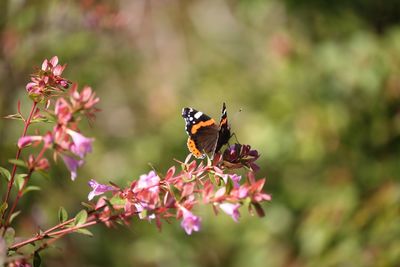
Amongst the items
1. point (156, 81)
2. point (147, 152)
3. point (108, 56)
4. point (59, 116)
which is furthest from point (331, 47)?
point (156, 81)

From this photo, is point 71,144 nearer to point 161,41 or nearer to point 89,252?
point 89,252

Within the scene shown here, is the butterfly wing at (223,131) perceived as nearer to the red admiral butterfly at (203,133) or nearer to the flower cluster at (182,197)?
the red admiral butterfly at (203,133)

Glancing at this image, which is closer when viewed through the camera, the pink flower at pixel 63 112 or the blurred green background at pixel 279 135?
the pink flower at pixel 63 112

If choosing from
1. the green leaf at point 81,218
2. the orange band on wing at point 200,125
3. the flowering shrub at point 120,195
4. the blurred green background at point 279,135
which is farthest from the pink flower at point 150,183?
the blurred green background at point 279,135

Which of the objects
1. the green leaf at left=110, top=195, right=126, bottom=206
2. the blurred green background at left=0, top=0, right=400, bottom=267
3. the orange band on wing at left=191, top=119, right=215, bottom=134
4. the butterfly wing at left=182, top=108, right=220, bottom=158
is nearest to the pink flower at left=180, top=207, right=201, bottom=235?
the green leaf at left=110, top=195, right=126, bottom=206

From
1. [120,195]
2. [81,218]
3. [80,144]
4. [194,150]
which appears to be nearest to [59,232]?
[81,218]

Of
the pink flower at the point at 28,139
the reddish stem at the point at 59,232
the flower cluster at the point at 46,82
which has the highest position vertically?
the flower cluster at the point at 46,82

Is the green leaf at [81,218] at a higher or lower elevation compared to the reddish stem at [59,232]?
higher

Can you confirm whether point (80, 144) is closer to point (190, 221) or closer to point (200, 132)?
point (190, 221)
